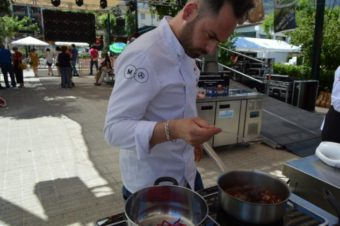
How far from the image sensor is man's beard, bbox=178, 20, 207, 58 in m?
1.16

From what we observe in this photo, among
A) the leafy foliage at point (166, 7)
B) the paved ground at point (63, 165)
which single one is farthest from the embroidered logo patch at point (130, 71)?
the leafy foliage at point (166, 7)

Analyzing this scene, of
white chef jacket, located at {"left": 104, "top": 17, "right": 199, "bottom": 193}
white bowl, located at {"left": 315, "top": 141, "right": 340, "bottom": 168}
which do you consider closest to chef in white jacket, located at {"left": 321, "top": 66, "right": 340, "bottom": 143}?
white bowl, located at {"left": 315, "top": 141, "right": 340, "bottom": 168}

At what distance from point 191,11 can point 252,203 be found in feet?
2.38

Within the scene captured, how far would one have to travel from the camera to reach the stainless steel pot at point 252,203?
3.32 feet

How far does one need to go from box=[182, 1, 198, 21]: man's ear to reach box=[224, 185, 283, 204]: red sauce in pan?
699mm

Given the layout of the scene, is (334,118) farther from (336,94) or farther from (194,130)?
(194,130)

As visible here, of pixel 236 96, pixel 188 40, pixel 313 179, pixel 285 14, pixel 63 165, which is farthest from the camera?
pixel 285 14

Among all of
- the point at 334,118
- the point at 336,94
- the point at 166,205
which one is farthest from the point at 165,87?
the point at 334,118

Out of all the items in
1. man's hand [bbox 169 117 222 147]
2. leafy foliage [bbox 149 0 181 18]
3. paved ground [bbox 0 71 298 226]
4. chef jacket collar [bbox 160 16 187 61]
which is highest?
leafy foliage [bbox 149 0 181 18]

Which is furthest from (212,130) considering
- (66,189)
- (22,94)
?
(22,94)

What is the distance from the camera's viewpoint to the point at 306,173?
1522 millimetres

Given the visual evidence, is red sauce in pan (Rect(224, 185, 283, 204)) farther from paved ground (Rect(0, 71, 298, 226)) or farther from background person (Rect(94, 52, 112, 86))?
background person (Rect(94, 52, 112, 86))

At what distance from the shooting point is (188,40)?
1194 mm

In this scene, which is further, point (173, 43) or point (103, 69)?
point (103, 69)
